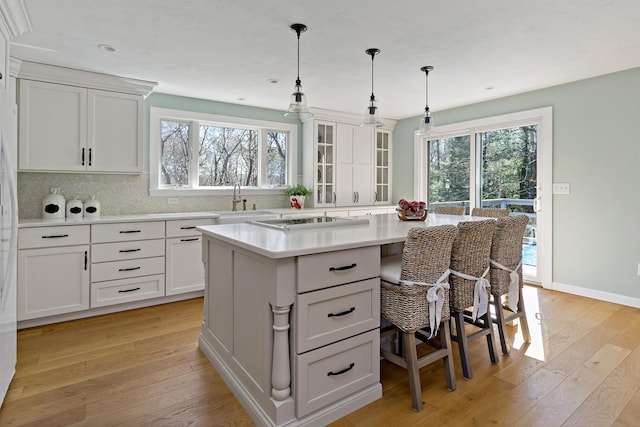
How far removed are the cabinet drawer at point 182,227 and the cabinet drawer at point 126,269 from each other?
→ 11.1 inches

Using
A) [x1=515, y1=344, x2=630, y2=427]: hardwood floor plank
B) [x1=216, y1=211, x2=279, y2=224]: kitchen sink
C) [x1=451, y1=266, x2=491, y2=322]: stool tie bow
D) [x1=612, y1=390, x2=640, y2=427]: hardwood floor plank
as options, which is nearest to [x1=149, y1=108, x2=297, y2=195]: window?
[x1=216, y1=211, x2=279, y2=224]: kitchen sink

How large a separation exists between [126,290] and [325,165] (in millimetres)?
3039

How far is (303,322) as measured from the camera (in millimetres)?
1627

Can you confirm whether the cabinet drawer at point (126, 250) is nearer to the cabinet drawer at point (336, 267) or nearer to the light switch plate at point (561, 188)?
the cabinet drawer at point (336, 267)

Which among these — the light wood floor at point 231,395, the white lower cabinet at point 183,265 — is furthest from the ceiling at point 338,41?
the light wood floor at point 231,395

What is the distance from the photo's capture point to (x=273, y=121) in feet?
16.3

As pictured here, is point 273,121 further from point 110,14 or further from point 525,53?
point 525,53

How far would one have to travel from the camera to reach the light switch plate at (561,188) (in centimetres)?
Result: 384

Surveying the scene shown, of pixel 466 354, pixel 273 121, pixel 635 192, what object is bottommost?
pixel 466 354

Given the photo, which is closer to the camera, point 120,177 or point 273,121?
point 120,177

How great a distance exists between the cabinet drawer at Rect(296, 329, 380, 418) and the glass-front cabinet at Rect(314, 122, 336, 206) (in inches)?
133

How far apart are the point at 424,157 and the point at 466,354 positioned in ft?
12.7

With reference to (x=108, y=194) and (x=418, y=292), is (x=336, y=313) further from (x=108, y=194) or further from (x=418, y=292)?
(x=108, y=194)

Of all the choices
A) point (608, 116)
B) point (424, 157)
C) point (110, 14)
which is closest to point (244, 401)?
point (110, 14)
